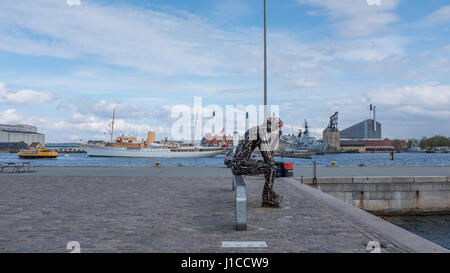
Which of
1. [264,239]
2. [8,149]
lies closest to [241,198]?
[264,239]

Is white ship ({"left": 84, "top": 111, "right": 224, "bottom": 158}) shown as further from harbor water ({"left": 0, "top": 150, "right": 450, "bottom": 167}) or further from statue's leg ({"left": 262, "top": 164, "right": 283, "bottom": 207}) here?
statue's leg ({"left": 262, "top": 164, "right": 283, "bottom": 207})

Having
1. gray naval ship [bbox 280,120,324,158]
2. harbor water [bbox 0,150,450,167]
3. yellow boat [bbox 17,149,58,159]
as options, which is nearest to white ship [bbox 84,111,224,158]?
harbor water [bbox 0,150,450,167]

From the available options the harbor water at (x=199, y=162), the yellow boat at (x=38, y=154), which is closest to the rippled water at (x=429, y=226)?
the harbor water at (x=199, y=162)

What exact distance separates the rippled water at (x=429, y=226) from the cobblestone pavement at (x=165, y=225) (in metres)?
5.01

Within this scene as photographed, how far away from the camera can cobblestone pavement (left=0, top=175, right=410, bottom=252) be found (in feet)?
19.6

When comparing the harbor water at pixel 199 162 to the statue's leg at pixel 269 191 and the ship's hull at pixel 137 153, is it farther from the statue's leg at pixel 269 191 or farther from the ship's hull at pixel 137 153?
the statue's leg at pixel 269 191

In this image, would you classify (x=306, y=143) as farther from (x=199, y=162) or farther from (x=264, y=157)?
(x=264, y=157)

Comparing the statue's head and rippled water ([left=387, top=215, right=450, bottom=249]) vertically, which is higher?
the statue's head

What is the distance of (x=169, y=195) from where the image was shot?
1265 centimetres

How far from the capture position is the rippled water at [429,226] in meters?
13.0

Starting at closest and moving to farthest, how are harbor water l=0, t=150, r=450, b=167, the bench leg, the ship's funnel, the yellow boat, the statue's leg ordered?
the bench leg
the statue's leg
harbor water l=0, t=150, r=450, b=167
the yellow boat
the ship's funnel

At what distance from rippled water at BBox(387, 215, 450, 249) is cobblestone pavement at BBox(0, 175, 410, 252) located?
16.4 feet

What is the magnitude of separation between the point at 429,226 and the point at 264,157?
953 cm
